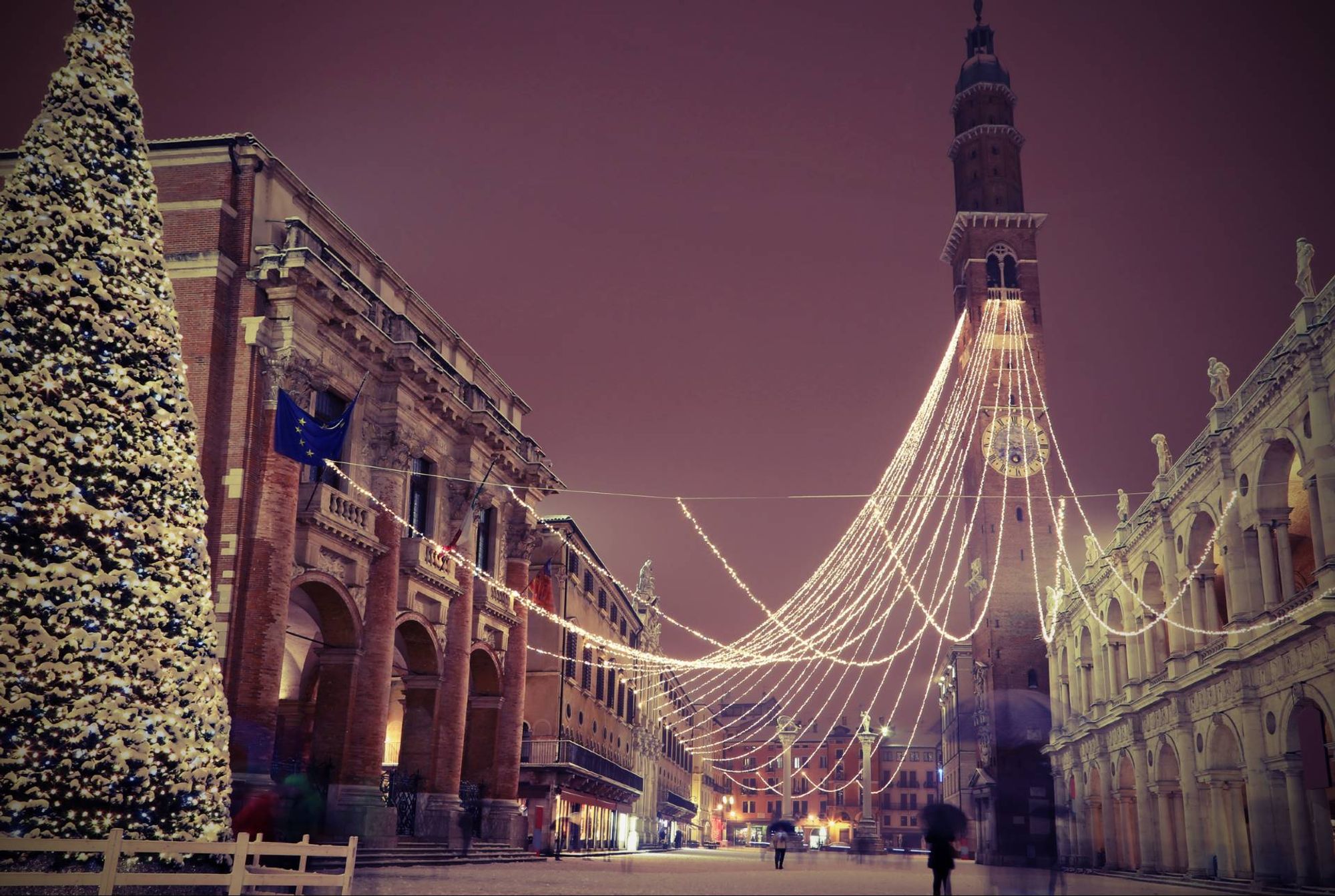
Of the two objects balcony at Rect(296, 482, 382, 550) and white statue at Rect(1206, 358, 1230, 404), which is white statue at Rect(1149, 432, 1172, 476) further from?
balcony at Rect(296, 482, 382, 550)

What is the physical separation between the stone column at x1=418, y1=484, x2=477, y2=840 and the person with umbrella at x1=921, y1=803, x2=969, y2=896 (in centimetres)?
1600

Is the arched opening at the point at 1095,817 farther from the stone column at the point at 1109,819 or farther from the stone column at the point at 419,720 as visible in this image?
the stone column at the point at 419,720

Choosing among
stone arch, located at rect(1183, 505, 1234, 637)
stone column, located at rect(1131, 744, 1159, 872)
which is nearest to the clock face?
stone column, located at rect(1131, 744, 1159, 872)

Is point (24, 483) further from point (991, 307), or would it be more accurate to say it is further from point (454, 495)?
point (991, 307)

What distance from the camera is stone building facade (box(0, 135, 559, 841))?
74.3 ft

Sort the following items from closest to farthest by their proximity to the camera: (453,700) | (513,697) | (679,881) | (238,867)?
(238,867) < (679,881) < (453,700) < (513,697)

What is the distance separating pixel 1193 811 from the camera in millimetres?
33875

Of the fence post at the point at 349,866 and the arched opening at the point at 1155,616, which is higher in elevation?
the arched opening at the point at 1155,616

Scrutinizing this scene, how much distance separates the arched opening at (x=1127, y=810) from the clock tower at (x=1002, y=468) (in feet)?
62.4

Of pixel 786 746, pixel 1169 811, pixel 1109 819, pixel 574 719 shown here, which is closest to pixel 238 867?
pixel 1169 811

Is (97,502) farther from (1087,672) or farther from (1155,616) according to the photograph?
(1087,672)

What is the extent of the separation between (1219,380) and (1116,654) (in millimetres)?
15977

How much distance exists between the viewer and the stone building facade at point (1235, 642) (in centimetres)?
2522

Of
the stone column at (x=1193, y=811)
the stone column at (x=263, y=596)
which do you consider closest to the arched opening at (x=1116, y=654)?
the stone column at (x=1193, y=811)
